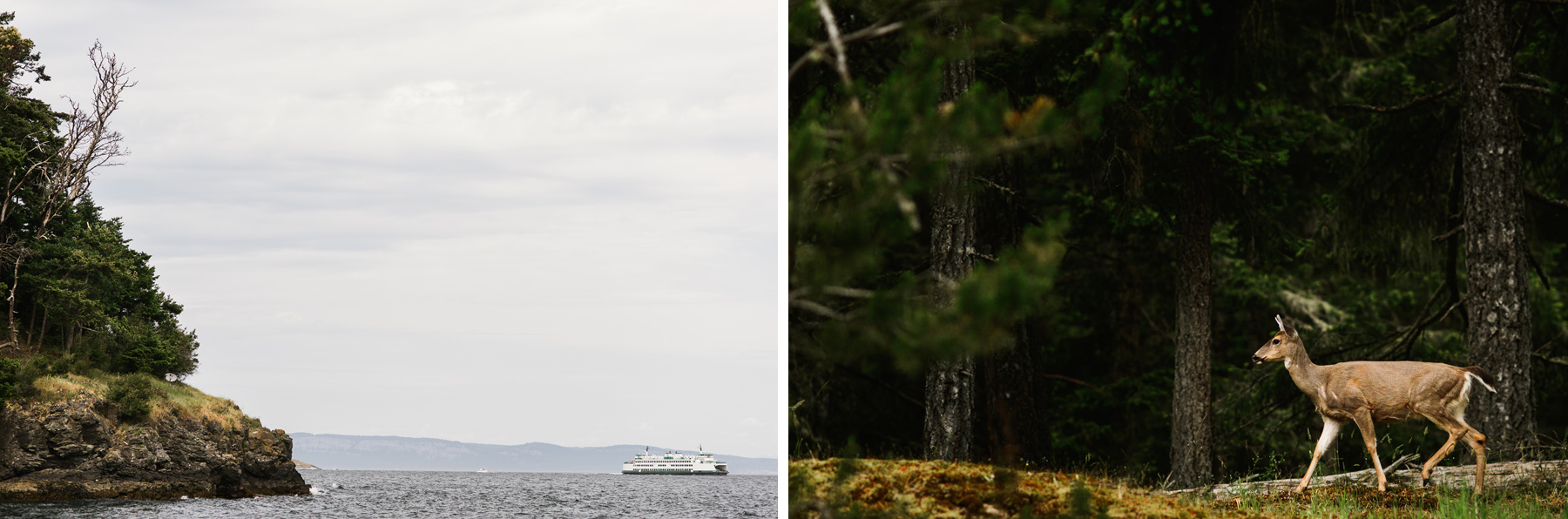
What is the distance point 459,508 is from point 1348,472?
4939 cm

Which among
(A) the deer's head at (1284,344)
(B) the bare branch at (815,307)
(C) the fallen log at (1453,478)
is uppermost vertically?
(B) the bare branch at (815,307)

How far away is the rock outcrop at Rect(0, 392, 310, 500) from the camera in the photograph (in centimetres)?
2919

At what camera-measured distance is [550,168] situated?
183 feet

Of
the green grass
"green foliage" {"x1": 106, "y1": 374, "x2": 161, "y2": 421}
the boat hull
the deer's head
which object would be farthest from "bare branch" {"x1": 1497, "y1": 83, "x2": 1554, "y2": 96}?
the boat hull

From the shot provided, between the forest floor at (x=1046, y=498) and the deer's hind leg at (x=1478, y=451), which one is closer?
the forest floor at (x=1046, y=498)

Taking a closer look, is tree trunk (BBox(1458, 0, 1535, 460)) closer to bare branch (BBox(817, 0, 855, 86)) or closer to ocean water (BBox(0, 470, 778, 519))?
bare branch (BBox(817, 0, 855, 86))

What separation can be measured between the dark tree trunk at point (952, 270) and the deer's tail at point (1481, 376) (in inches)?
92.8

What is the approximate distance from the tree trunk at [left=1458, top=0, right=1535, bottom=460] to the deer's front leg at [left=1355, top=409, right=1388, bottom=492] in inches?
30.2

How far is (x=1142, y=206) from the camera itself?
8.42 metres

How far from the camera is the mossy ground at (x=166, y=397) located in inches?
1171

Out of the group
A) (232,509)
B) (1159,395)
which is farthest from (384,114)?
(1159,395)

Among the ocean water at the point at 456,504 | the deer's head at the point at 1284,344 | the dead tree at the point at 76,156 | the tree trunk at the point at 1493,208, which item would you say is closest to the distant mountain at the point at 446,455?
the ocean water at the point at 456,504

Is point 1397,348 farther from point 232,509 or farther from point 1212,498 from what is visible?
point 232,509

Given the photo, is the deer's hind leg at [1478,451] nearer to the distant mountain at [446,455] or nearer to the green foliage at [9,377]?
the green foliage at [9,377]
